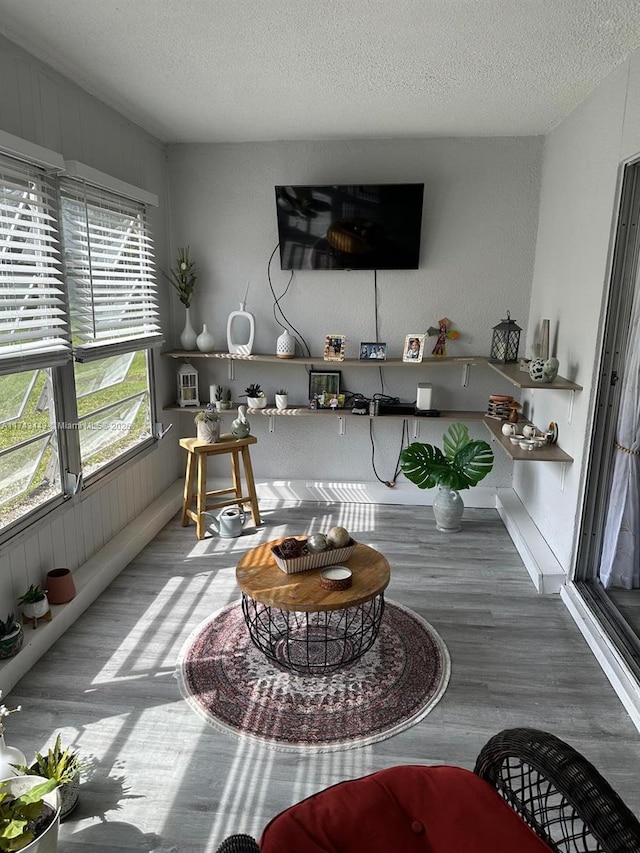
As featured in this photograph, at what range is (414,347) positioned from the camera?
12.9 feet

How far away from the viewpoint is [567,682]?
2.32 metres

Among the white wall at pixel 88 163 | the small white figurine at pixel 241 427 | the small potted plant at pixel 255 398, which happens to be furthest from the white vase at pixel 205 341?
the small white figurine at pixel 241 427

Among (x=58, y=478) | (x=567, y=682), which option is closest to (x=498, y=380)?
(x=567, y=682)

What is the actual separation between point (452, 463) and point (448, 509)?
31cm

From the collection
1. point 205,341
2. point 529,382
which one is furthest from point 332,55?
point 205,341

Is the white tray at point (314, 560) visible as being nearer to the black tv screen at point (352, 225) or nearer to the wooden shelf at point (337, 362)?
the wooden shelf at point (337, 362)

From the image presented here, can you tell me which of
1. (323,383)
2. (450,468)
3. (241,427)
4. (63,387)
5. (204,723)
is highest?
(63,387)

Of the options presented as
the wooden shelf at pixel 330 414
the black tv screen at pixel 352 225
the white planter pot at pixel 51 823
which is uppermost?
the black tv screen at pixel 352 225

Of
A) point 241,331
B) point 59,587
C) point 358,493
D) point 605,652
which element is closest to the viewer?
point 605,652

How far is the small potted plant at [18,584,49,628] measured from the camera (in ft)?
8.02

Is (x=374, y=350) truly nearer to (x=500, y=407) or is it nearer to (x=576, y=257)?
(x=500, y=407)

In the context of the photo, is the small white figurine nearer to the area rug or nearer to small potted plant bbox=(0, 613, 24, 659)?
the area rug

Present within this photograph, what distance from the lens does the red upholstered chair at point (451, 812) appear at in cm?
115

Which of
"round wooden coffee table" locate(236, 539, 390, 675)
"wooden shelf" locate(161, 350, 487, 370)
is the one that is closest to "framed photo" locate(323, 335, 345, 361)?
"wooden shelf" locate(161, 350, 487, 370)
